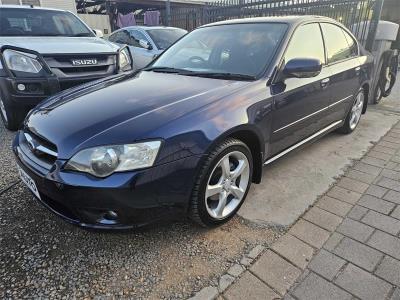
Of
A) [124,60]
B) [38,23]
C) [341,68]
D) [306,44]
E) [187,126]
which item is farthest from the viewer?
[38,23]

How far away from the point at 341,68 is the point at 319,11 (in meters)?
3.82

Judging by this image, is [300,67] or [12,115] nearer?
[300,67]

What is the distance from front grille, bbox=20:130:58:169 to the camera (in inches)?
80.8

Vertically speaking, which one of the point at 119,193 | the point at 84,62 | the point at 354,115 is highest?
the point at 84,62

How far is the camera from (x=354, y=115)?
4438mm

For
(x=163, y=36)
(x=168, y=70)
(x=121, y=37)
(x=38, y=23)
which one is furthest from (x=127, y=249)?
(x=121, y=37)

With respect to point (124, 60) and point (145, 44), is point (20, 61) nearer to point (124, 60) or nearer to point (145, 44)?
point (124, 60)

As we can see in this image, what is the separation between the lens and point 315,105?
3.22 metres

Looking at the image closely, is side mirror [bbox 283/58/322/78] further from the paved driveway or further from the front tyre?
the paved driveway

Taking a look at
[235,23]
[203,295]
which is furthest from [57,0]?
[203,295]

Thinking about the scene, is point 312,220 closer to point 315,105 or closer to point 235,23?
point 315,105

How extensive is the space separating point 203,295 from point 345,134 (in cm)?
338

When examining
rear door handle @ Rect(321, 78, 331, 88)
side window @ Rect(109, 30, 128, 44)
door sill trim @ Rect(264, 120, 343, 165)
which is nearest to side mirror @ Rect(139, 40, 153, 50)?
side window @ Rect(109, 30, 128, 44)

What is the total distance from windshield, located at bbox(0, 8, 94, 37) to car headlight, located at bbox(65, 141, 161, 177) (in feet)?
12.9
